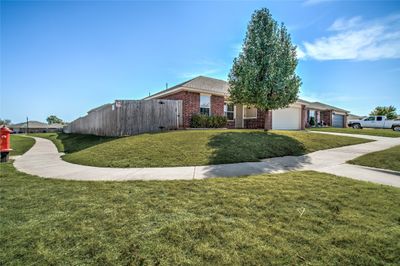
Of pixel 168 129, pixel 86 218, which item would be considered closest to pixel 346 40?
pixel 168 129

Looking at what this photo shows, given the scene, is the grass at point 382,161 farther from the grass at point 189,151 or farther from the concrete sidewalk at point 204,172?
the grass at point 189,151

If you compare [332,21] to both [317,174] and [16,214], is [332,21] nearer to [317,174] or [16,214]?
[317,174]

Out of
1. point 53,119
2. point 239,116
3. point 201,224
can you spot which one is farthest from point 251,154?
point 53,119

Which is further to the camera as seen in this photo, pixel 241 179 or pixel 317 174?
pixel 317 174

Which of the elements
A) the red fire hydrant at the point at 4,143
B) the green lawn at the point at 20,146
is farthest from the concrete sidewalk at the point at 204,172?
the green lawn at the point at 20,146

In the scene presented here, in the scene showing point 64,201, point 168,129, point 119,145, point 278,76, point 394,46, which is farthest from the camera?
point 168,129

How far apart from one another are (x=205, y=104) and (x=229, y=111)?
323 centimetres

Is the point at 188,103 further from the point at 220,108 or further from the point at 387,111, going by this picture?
the point at 387,111

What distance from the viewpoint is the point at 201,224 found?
8.63 ft

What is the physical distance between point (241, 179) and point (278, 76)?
947 cm

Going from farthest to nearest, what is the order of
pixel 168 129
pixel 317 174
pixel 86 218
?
pixel 168 129 → pixel 317 174 → pixel 86 218

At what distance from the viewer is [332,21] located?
32.1ft

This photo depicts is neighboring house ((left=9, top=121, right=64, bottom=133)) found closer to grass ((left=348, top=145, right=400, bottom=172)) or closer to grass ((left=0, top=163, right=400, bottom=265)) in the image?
grass ((left=0, top=163, right=400, bottom=265))

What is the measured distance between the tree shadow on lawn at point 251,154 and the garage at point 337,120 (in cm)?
2938
